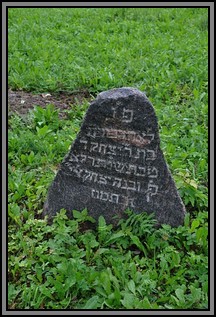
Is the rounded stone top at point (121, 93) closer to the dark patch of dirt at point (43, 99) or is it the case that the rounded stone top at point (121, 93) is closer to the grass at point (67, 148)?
the grass at point (67, 148)

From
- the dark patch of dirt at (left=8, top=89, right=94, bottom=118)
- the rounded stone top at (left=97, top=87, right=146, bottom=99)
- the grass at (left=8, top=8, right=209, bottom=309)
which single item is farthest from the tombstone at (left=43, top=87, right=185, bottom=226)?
the dark patch of dirt at (left=8, top=89, right=94, bottom=118)

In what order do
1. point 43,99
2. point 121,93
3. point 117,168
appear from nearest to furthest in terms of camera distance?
point 121,93 → point 117,168 → point 43,99

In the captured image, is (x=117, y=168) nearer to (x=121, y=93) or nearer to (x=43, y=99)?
(x=121, y=93)

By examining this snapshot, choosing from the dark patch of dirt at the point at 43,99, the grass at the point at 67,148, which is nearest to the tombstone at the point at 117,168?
the grass at the point at 67,148

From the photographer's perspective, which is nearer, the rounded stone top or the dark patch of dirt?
the rounded stone top

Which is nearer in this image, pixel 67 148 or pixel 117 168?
pixel 117 168

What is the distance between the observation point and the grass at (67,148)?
10.5 ft

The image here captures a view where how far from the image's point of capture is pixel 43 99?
5.92m

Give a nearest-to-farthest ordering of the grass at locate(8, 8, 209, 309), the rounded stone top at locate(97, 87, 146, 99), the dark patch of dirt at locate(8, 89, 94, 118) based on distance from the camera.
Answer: the grass at locate(8, 8, 209, 309)
the rounded stone top at locate(97, 87, 146, 99)
the dark patch of dirt at locate(8, 89, 94, 118)

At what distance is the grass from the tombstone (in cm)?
11

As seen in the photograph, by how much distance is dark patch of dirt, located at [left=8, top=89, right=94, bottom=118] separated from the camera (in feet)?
18.5

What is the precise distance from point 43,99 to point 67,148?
140 centimetres

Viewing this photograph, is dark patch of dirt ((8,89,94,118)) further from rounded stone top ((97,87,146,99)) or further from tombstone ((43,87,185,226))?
rounded stone top ((97,87,146,99))

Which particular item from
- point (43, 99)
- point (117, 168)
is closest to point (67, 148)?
point (117, 168)
